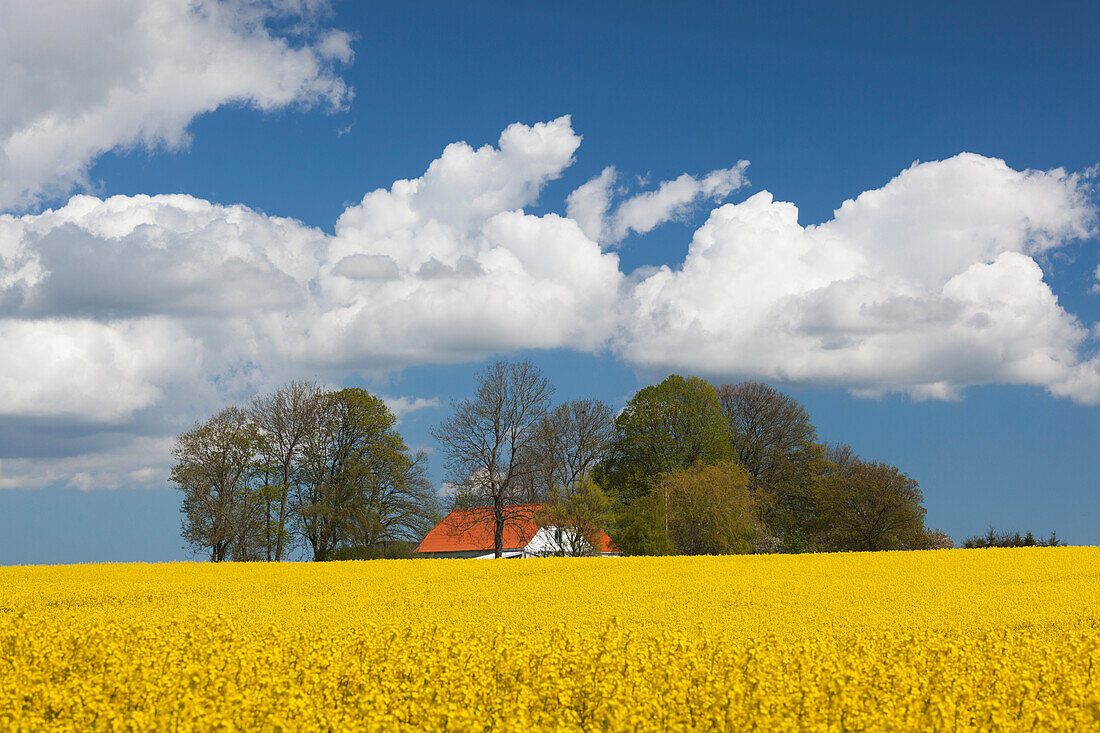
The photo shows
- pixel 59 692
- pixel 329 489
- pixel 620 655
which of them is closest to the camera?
pixel 59 692

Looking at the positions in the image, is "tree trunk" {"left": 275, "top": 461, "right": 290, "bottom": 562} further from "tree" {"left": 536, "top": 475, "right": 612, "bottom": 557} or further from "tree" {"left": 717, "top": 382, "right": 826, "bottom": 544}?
"tree" {"left": 717, "top": 382, "right": 826, "bottom": 544}

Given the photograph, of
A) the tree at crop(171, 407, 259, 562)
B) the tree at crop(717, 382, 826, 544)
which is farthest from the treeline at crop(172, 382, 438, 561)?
the tree at crop(717, 382, 826, 544)

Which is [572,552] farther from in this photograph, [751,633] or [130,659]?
[130,659]

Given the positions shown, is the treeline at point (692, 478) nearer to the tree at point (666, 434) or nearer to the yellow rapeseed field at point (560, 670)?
the tree at point (666, 434)

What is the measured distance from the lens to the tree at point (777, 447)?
49438 millimetres

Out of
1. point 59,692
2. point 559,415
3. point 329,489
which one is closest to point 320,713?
point 59,692

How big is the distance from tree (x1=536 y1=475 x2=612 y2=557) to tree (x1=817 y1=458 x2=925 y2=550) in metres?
15.1

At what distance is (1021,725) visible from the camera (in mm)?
6652

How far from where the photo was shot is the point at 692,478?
133 ft

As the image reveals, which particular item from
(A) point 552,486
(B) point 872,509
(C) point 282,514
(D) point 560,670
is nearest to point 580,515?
(A) point 552,486

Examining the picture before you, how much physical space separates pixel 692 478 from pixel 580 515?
6255 millimetres

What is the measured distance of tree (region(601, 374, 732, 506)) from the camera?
47.1 m

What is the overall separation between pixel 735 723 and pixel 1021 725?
241 centimetres

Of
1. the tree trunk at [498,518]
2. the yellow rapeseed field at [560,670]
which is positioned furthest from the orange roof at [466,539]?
the yellow rapeseed field at [560,670]
